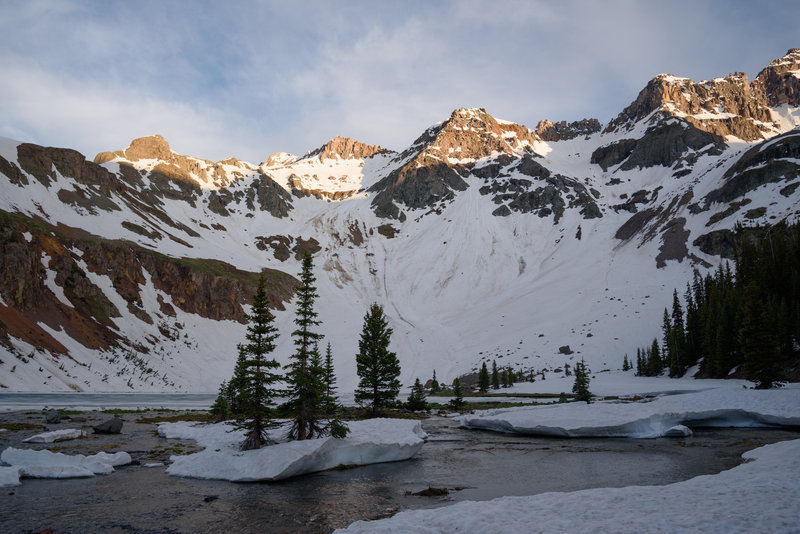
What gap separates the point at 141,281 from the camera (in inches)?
3701

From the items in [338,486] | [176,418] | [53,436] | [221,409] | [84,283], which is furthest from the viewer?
[84,283]

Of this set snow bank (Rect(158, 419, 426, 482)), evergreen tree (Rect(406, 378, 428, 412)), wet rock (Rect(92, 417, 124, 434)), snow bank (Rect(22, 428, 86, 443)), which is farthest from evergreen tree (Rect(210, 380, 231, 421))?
evergreen tree (Rect(406, 378, 428, 412))

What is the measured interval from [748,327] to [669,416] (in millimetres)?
16719

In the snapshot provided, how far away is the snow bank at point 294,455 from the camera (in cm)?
2037

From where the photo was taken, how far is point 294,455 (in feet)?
68.3

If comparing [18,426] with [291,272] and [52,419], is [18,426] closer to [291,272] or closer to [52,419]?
[52,419]

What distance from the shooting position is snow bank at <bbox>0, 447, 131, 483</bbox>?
1933cm

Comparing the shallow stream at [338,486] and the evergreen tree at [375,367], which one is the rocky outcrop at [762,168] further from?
the evergreen tree at [375,367]

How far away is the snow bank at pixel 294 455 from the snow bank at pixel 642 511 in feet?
31.3

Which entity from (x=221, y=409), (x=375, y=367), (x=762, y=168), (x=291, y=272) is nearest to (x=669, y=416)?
(x=375, y=367)

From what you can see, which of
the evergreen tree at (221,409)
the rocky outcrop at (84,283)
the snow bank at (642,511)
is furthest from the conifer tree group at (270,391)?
the rocky outcrop at (84,283)

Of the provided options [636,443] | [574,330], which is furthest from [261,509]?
[574,330]

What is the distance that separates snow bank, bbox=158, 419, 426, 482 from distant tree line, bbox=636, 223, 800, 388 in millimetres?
34461

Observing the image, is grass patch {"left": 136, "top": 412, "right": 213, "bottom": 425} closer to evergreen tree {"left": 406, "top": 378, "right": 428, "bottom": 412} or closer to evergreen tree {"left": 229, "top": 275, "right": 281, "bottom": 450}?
evergreen tree {"left": 229, "top": 275, "right": 281, "bottom": 450}
